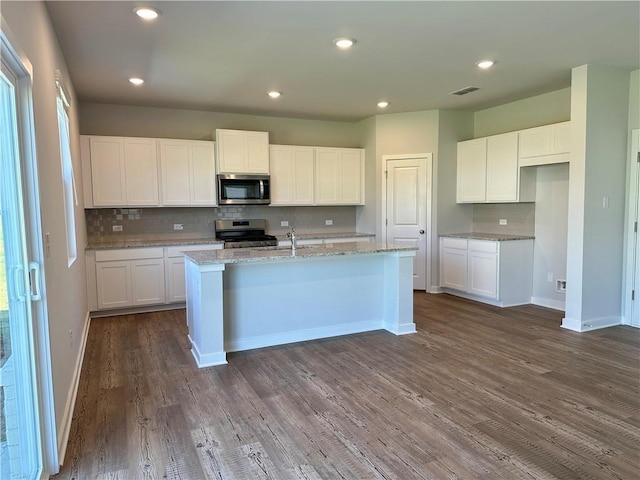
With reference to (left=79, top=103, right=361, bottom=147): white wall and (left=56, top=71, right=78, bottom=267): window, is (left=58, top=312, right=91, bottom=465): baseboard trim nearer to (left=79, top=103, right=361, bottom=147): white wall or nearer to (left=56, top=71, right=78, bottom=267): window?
(left=56, top=71, right=78, bottom=267): window

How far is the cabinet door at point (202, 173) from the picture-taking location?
5.57 m

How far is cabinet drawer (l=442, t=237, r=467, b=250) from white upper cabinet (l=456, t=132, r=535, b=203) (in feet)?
2.12

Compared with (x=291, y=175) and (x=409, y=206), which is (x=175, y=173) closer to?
(x=291, y=175)

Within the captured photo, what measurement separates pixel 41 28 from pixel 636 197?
539cm

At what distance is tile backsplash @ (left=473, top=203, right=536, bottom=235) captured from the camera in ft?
18.3

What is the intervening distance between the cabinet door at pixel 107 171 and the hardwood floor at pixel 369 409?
73.5 inches

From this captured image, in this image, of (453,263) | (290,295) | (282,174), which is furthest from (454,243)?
(290,295)

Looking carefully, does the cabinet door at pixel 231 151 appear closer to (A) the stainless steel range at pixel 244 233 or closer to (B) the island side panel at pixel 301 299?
(A) the stainless steel range at pixel 244 233

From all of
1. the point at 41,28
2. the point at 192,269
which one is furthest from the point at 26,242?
the point at 192,269

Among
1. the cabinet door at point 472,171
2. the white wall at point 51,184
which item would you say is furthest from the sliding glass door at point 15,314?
the cabinet door at point 472,171

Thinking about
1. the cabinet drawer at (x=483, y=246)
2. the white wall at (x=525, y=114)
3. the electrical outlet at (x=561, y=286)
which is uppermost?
the white wall at (x=525, y=114)

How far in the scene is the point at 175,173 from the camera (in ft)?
17.9

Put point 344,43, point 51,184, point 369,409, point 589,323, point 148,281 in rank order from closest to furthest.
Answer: point 51,184
point 369,409
point 344,43
point 589,323
point 148,281

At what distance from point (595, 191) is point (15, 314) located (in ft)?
16.1
